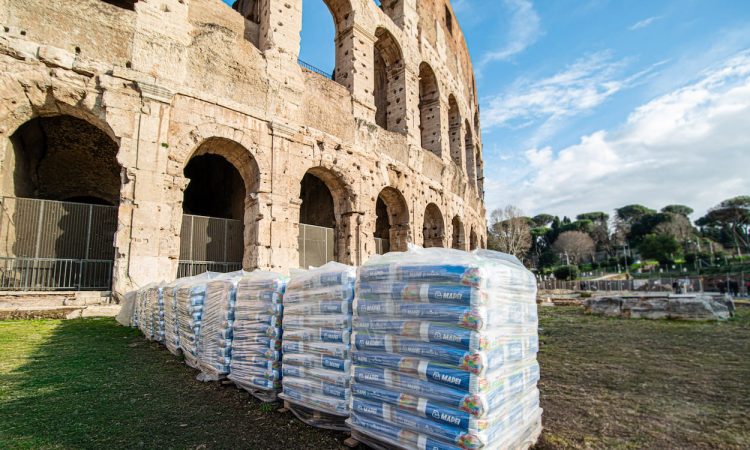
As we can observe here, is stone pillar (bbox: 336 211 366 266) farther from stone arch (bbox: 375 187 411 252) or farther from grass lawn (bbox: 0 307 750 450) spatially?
grass lawn (bbox: 0 307 750 450)

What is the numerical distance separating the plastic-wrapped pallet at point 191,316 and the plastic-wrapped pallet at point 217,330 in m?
0.13

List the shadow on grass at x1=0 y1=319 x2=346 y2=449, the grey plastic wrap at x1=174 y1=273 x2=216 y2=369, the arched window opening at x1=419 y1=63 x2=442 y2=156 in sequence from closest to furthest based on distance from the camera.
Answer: the shadow on grass at x1=0 y1=319 x2=346 y2=449
the grey plastic wrap at x1=174 y1=273 x2=216 y2=369
the arched window opening at x1=419 y1=63 x2=442 y2=156

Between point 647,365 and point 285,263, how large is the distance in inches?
276

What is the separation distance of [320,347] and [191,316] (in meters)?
1.94

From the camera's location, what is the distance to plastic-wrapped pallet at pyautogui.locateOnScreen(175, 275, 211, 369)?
3.70 meters

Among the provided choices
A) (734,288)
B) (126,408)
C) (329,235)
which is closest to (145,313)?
(126,408)

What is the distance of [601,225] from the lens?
5238cm

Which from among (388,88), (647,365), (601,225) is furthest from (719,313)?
(601,225)

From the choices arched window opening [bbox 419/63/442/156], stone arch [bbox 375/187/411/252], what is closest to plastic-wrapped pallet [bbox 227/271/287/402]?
stone arch [bbox 375/187/411/252]

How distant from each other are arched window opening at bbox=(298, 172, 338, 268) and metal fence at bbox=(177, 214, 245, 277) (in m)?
1.68

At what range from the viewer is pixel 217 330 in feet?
10.9

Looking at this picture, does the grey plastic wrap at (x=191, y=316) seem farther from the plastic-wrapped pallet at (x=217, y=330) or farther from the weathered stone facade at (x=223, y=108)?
the weathered stone facade at (x=223, y=108)

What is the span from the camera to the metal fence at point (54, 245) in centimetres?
690

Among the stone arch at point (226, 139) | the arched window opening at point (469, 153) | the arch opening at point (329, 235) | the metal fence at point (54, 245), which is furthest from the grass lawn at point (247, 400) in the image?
the arched window opening at point (469, 153)
